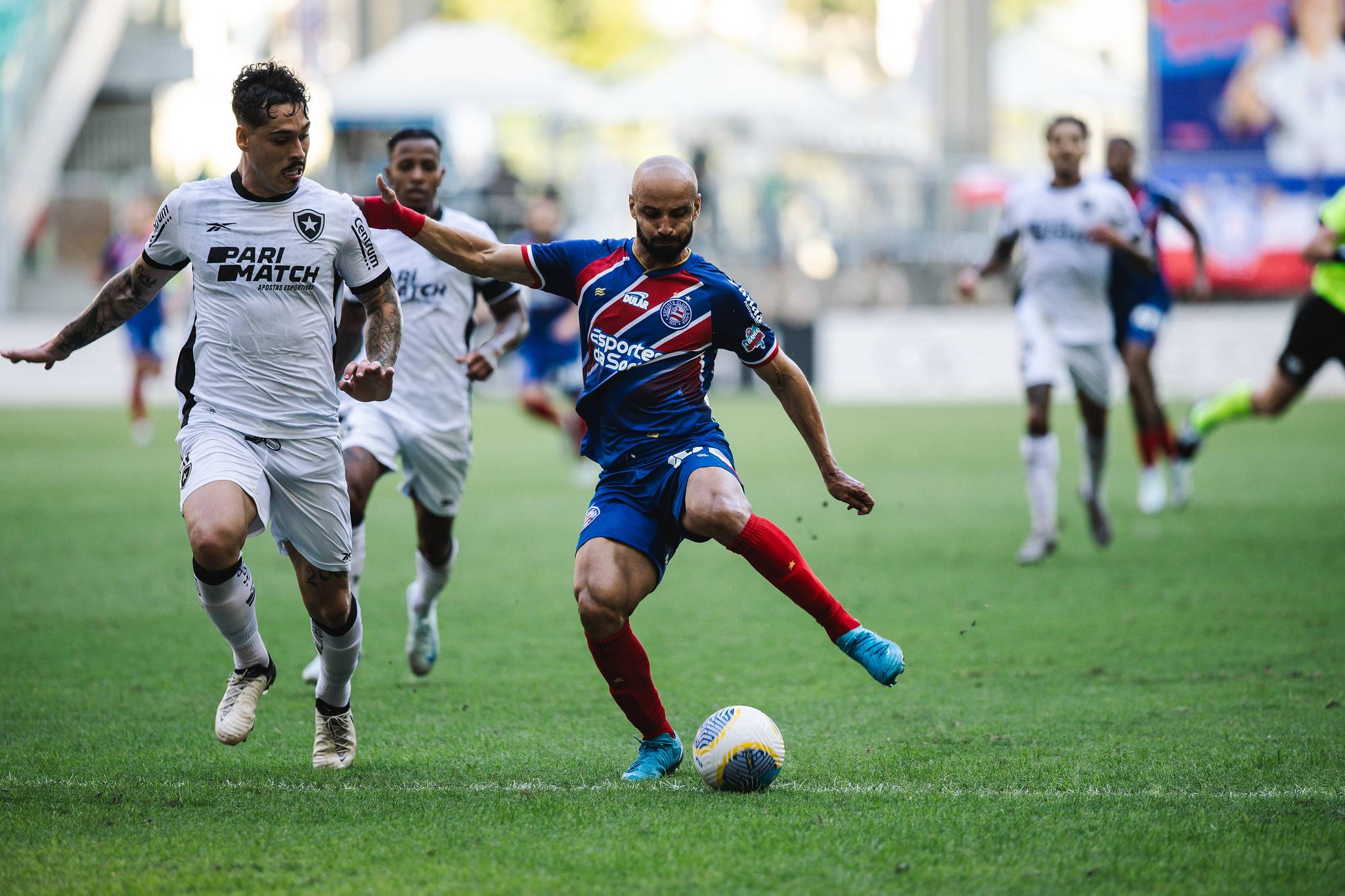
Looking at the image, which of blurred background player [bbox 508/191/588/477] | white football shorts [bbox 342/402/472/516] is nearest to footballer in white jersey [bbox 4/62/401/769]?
white football shorts [bbox 342/402/472/516]

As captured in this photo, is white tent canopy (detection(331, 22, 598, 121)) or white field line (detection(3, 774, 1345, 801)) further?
white tent canopy (detection(331, 22, 598, 121))

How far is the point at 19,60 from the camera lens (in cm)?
3177

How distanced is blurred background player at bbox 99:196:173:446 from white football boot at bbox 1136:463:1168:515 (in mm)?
12320

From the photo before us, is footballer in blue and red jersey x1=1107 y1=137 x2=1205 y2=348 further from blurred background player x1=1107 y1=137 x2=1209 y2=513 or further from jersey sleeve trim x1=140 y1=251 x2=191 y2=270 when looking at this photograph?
jersey sleeve trim x1=140 y1=251 x2=191 y2=270

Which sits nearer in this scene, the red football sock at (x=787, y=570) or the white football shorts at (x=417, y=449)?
the red football sock at (x=787, y=570)

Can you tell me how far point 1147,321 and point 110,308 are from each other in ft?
31.2

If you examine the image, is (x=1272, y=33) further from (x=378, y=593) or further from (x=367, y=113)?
(x=378, y=593)

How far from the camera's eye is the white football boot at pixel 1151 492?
520 inches

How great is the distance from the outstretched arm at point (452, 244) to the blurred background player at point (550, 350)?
403 inches

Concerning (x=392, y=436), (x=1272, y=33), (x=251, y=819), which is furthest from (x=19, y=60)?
(x=251, y=819)

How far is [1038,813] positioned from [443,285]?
12.7ft

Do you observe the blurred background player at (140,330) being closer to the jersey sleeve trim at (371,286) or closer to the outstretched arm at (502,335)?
the outstretched arm at (502,335)

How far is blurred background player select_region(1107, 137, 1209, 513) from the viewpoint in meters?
12.9

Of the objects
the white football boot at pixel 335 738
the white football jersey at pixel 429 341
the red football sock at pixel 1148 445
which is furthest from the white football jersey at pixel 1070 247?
the white football boot at pixel 335 738
